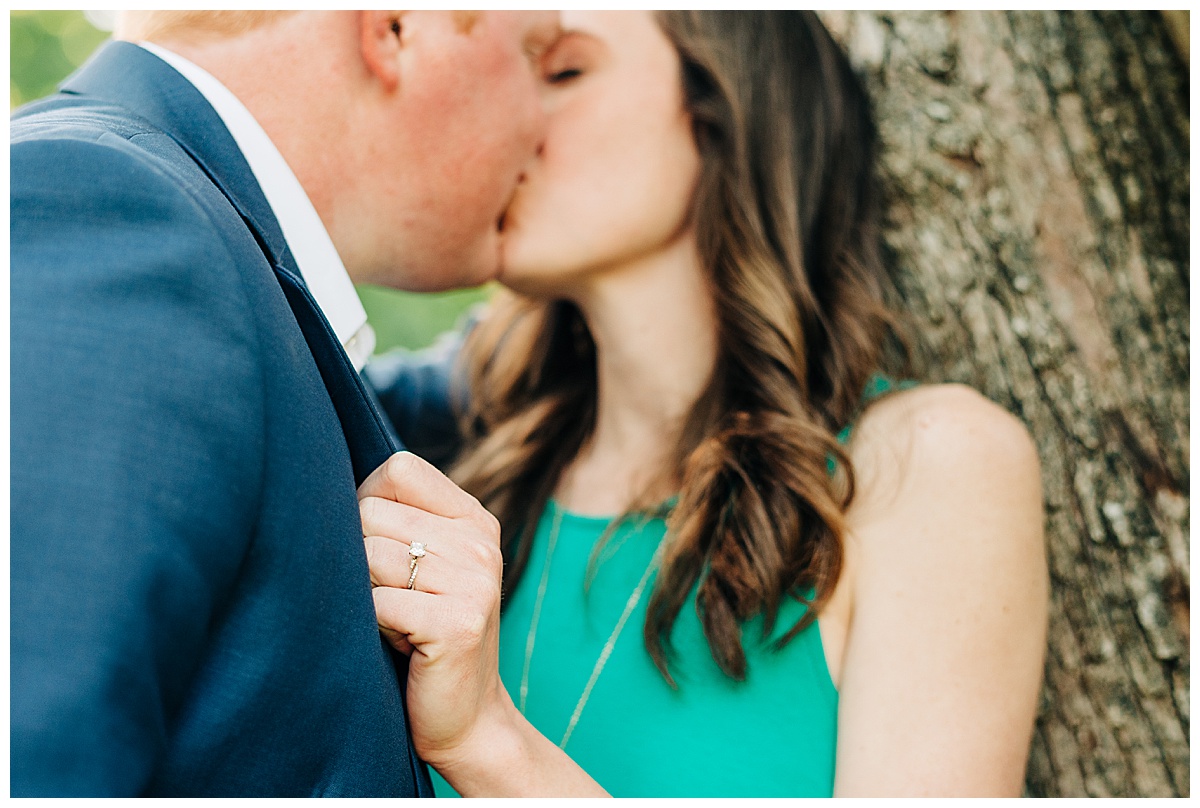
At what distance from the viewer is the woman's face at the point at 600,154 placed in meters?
2.07

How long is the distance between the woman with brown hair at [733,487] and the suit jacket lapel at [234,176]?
203mm

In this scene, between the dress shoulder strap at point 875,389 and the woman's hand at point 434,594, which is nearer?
the woman's hand at point 434,594

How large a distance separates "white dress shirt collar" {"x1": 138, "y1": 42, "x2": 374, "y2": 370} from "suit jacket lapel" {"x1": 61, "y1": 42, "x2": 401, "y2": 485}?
31 millimetres

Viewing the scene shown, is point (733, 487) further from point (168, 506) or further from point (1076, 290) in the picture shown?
point (168, 506)

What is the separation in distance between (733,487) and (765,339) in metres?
0.36

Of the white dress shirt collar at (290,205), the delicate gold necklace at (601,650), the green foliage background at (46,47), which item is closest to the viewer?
the white dress shirt collar at (290,205)

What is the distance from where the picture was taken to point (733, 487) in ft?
6.15

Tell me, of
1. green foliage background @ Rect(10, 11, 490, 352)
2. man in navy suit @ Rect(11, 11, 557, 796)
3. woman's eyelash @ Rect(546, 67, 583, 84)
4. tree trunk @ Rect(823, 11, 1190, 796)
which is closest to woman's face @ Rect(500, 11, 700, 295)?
woman's eyelash @ Rect(546, 67, 583, 84)

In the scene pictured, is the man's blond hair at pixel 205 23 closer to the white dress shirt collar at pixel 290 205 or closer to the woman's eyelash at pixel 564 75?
the white dress shirt collar at pixel 290 205

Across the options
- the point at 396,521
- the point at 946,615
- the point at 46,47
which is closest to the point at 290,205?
the point at 396,521

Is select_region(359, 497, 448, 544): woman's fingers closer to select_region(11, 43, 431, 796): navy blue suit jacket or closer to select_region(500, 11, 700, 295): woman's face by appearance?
select_region(11, 43, 431, 796): navy blue suit jacket

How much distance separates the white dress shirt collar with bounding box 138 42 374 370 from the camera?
1196 mm

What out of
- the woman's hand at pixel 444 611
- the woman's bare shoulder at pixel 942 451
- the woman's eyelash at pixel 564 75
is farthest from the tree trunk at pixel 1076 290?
the woman's hand at pixel 444 611

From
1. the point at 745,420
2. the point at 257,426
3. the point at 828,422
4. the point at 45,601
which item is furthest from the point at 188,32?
the point at 828,422
